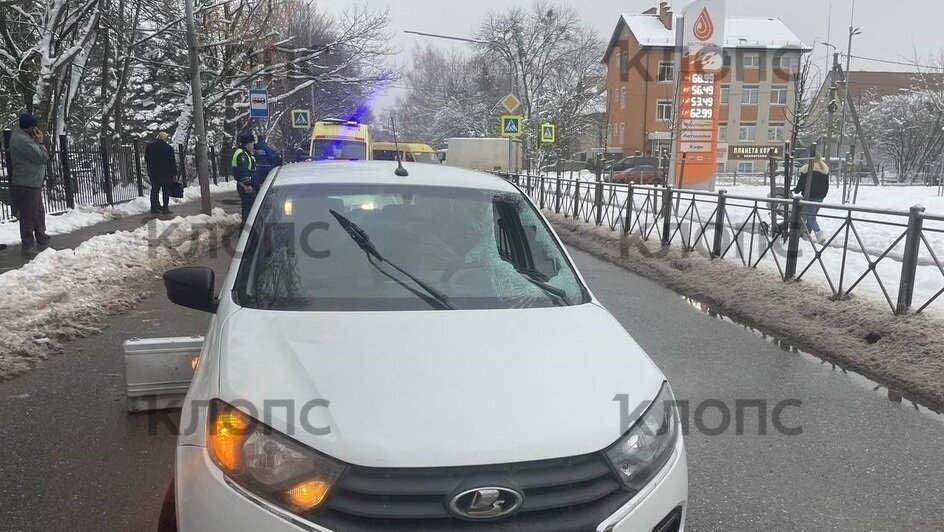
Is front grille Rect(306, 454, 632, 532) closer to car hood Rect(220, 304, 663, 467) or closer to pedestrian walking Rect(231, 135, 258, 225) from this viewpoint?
car hood Rect(220, 304, 663, 467)

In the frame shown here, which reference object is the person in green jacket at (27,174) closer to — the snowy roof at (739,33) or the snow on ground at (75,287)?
the snow on ground at (75,287)

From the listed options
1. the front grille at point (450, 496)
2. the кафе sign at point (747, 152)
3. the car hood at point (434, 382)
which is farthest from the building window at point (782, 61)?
the front grille at point (450, 496)

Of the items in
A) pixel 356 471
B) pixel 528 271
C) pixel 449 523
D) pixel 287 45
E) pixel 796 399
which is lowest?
pixel 796 399

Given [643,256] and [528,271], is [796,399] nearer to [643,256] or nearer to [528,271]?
[528,271]

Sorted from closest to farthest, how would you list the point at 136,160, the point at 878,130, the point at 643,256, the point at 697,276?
the point at 697,276 → the point at 643,256 → the point at 136,160 → the point at 878,130

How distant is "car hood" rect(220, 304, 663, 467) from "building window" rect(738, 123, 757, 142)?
207 feet

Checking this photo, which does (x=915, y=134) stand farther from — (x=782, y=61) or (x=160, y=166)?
(x=160, y=166)

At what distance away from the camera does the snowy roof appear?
187 feet

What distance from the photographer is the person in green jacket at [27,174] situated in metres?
8.90

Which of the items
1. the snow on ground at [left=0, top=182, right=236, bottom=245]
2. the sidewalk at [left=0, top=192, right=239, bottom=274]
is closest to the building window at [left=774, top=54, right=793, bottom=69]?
the sidewalk at [left=0, top=192, right=239, bottom=274]

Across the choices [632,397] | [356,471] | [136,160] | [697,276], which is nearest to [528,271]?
[632,397]

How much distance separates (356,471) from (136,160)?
19990mm

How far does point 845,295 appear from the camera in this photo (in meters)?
7.27

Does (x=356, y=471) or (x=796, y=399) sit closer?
(x=356, y=471)
